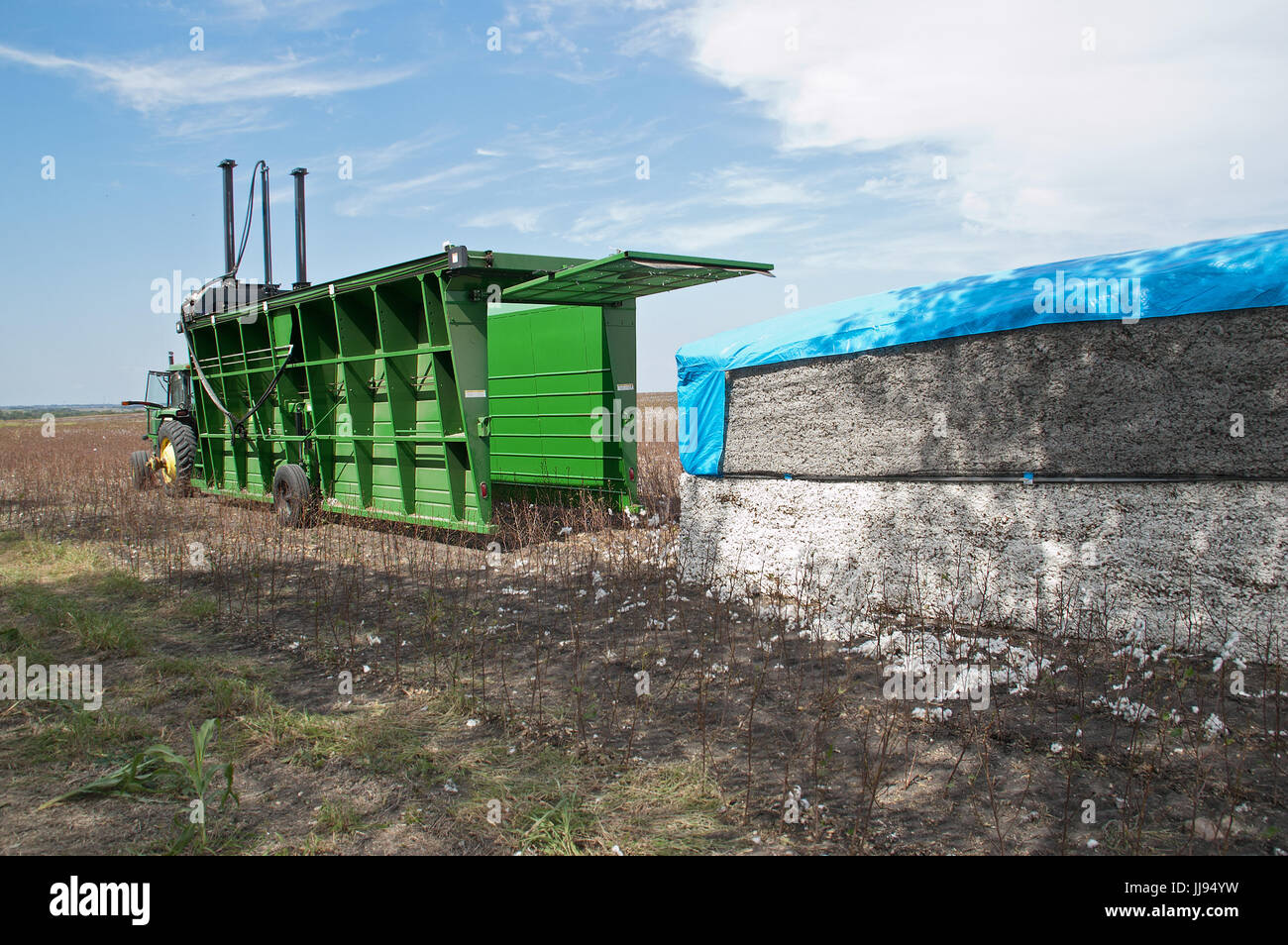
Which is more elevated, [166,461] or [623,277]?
[623,277]

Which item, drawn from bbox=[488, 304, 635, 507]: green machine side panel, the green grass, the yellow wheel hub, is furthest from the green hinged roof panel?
the yellow wheel hub

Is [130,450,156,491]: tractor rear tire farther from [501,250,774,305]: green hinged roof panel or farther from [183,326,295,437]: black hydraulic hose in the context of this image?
[501,250,774,305]: green hinged roof panel

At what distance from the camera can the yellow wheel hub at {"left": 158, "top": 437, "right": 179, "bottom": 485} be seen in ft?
46.6

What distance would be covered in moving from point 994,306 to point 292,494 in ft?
28.8

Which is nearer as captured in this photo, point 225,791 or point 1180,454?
point 225,791

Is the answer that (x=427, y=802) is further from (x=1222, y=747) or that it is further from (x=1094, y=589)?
(x=1094, y=589)

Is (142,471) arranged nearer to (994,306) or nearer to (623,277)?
(623,277)

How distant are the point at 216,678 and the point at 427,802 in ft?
7.41

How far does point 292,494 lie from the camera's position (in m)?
10.7

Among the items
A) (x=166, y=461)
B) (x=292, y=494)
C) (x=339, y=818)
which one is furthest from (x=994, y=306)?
(x=166, y=461)

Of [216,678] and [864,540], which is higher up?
[864,540]

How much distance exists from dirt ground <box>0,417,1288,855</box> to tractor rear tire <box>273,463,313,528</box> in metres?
3.38
